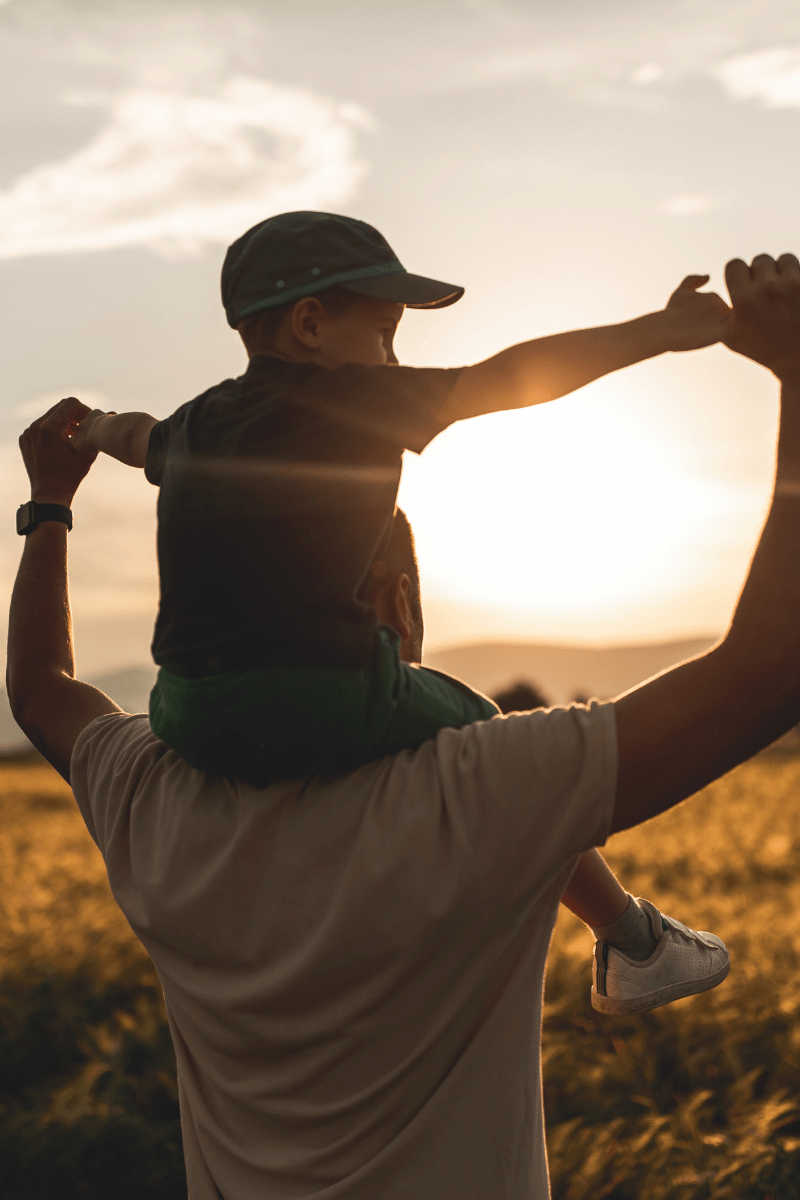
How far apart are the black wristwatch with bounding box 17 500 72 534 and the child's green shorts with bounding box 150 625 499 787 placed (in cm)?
72

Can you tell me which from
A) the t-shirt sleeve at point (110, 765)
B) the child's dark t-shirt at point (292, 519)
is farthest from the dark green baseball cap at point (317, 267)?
the t-shirt sleeve at point (110, 765)

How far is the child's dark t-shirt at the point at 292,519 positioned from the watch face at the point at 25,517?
0.65 m

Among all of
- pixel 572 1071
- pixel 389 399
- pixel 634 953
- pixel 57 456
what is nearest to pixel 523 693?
Result: pixel 572 1071

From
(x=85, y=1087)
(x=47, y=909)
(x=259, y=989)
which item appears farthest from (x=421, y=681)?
(x=47, y=909)

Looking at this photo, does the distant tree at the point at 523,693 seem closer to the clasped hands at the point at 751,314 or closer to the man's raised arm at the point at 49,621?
the man's raised arm at the point at 49,621

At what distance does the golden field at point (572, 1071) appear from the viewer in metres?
3.94

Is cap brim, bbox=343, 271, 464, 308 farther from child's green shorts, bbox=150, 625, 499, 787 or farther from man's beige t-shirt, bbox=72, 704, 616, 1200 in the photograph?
man's beige t-shirt, bbox=72, 704, 616, 1200

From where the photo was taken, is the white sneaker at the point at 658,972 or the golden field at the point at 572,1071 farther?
the golden field at the point at 572,1071

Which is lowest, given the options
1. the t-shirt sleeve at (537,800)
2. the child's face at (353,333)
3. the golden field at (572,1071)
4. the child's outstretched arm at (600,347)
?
the golden field at (572,1071)

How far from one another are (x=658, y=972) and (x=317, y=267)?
1420 mm

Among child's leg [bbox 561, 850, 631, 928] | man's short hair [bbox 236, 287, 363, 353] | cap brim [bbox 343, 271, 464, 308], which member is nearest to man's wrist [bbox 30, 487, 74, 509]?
man's short hair [bbox 236, 287, 363, 353]

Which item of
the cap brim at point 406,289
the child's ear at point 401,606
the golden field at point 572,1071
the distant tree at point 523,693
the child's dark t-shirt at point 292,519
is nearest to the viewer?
the child's dark t-shirt at point 292,519

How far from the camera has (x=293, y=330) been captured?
1.59 meters

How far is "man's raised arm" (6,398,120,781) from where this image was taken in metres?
1.88
